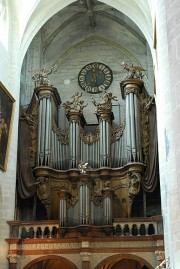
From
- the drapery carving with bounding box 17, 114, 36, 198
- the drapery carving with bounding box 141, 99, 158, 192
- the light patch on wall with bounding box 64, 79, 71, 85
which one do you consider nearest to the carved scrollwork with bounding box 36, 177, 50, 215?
the drapery carving with bounding box 17, 114, 36, 198

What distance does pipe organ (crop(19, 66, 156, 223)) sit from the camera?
669 inches

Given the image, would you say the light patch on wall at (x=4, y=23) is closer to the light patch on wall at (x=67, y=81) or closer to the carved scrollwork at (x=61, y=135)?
the carved scrollwork at (x=61, y=135)

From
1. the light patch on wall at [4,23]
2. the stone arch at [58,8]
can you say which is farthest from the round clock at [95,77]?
the light patch on wall at [4,23]

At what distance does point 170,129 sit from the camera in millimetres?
9281

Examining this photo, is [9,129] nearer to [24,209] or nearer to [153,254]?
[24,209]

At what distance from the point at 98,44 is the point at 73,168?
6566 millimetres

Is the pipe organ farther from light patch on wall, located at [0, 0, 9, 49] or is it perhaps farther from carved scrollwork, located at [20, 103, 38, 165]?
light patch on wall, located at [0, 0, 9, 49]

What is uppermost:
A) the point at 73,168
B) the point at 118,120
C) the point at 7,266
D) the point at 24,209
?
the point at 118,120

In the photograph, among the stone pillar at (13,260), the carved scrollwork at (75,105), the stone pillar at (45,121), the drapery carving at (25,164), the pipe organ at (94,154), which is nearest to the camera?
the stone pillar at (13,260)

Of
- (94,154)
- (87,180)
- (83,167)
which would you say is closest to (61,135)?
(94,154)

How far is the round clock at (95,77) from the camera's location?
2100 centimetres

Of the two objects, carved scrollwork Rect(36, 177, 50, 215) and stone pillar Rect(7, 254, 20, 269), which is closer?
stone pillar Rect(7, 254, 20, 269)

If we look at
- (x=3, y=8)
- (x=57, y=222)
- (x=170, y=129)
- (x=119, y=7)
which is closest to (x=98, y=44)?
(x=119, y=7)

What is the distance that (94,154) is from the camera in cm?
1808
